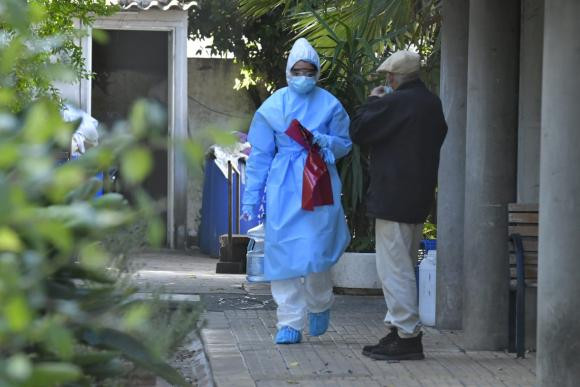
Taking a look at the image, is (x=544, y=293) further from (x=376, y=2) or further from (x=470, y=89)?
(x=376, y=2)

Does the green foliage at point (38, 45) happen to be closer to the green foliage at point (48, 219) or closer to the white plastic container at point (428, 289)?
the green foliage at point (48, 219)

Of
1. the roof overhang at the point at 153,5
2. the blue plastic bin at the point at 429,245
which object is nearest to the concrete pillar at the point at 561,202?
the blue plastic bin at the point at 429,245

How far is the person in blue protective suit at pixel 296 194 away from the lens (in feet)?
25.1

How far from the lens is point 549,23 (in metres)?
5.65

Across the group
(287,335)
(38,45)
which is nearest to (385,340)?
(287,335)

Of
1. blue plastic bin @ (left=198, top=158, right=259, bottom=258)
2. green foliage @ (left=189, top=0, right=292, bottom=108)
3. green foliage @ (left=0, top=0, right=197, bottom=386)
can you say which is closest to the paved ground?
green foliage @ (left=0, top=0, right=197, bottom=386)

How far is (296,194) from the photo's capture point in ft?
25.3

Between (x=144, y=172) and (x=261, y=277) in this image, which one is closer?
(x=144, y=172)

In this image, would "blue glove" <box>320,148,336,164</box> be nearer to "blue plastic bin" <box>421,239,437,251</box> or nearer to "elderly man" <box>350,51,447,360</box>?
"elderly man" <box>350,51,447,360</box>

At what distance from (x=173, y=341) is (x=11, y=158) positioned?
2.32 metres

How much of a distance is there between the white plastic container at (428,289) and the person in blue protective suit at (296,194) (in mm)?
1138

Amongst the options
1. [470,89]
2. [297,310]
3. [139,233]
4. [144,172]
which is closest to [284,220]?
[297,310]

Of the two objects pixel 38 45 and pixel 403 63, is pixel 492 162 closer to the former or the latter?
pixel 403 63

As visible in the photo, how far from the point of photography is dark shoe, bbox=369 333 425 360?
709 centimetres
